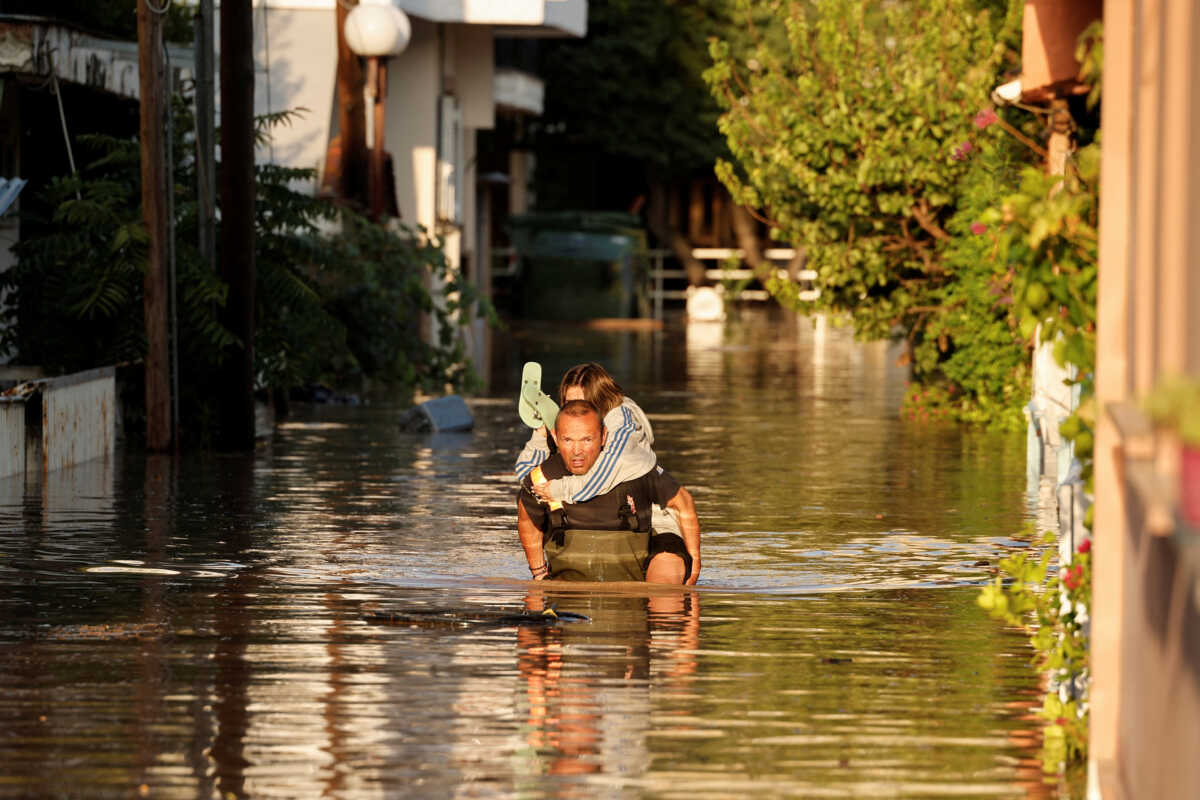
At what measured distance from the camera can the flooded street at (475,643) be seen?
7840mm

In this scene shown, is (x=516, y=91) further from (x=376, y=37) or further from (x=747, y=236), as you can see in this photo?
(x=747, y=236)

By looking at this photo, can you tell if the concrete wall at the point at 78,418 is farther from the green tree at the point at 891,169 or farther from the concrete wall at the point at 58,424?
the green tree at the point at 891,169

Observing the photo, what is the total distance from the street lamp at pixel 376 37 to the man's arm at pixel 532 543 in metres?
22.7

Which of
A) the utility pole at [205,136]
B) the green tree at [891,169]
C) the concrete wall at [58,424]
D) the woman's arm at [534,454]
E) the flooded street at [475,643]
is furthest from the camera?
the green tree at [891,169]

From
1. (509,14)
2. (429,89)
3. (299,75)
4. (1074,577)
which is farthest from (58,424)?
(509,14)

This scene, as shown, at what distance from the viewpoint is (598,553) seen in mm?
12086

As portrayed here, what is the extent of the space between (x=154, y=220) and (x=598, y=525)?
930cm

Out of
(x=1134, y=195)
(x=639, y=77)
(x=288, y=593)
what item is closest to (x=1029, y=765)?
(x=1134, y=195)

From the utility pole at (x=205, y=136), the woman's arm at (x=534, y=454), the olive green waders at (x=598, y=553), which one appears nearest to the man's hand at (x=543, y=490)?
the woman's arm at (x=534, y=454)

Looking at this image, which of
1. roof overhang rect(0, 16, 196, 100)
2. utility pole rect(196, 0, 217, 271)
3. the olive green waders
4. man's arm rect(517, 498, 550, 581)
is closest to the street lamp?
roof overhang rect(0, 16, 196, 100)

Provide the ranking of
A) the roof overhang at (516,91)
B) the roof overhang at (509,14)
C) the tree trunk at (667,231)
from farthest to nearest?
the tree trunk at (667,231), the roof overhang at (516,91), the roof overhang at (509,14)

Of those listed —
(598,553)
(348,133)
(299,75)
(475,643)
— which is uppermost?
(299,75)

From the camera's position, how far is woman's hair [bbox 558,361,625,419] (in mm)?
11797

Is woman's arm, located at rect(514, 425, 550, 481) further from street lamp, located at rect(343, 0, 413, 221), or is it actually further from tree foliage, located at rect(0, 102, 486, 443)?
street lamp, located at rect(343, 0, 413, 221)
